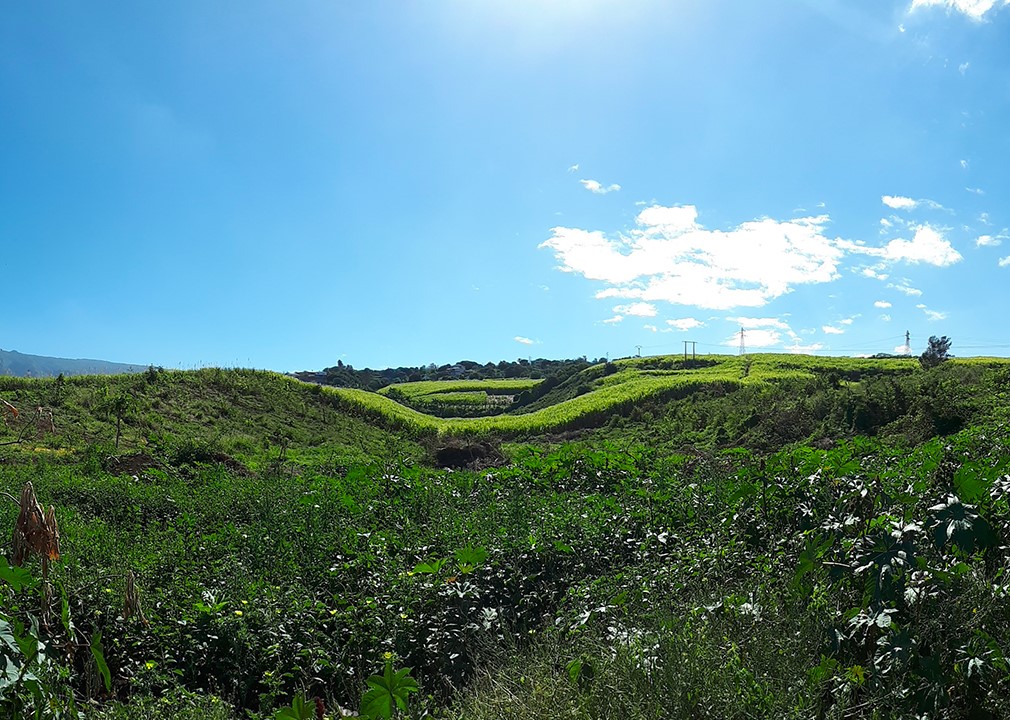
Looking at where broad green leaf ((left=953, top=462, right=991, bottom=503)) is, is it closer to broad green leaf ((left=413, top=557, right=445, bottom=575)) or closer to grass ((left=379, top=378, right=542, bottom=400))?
broad green leaf ((left=413, top=557, right=445, bottom=575))

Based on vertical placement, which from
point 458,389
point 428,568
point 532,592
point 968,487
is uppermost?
point 458,389

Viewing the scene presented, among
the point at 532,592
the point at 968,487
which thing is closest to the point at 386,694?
the point at 532,592

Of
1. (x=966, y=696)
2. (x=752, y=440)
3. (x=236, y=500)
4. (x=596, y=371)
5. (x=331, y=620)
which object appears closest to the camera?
(x=966, y=696)

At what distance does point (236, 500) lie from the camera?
7.30 metres

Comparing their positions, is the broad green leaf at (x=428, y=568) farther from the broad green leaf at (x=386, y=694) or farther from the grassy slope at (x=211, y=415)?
the grassy slope at (x=211, y=415)

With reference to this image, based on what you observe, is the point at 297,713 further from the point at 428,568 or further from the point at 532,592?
the point at 532,592

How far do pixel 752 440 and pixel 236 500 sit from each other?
38.7ft

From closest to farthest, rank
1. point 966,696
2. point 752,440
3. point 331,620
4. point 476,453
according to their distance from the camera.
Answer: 1. point 966,696
2. point 331,620
3. point 476,453
4. point 752,440

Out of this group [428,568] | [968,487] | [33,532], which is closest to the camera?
[33,532]

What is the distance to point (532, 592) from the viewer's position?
4.34 meters

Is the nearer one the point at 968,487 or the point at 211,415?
the point at 968,487

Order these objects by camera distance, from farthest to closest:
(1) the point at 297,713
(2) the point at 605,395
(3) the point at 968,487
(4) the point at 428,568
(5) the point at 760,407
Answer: (2) the point at 605,395 → (5) the point at 760,407 → (4) the point at 428,568 → (3) the point at 968,487 → (1) the point at 297,713

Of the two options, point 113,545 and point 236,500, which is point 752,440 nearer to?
point 236,500

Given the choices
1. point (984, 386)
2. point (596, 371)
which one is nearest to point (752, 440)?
point (984, 386)
